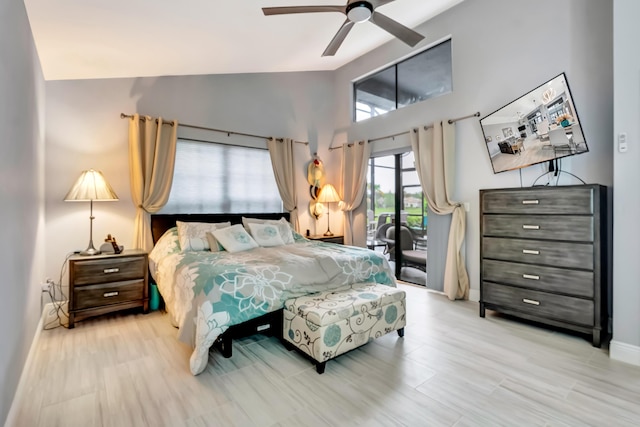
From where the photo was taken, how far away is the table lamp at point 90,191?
119 inches

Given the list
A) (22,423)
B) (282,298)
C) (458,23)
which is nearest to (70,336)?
(22,423)

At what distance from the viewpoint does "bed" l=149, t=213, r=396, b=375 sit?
2098mm

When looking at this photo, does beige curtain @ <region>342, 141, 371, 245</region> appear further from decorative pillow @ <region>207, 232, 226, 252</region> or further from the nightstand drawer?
the nightstand drawer

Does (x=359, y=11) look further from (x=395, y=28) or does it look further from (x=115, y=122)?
(x=115, y=122)

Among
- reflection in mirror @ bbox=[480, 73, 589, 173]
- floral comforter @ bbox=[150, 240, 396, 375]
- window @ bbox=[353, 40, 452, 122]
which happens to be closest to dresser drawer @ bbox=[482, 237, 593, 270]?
reflection in mirror @ bbox=[480, 73, 589, 173]

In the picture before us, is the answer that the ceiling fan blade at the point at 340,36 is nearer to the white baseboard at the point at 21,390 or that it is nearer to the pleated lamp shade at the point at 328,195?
the pleated lamp shade at the point at 328,195

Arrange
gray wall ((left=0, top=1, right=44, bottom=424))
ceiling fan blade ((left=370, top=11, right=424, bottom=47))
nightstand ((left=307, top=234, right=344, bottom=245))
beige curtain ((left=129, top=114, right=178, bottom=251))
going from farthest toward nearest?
nightstand ((left=307, top=234, right=344, bottom=245)), beige curtain ((left=129, top=114, right=178, bottom=251)), ceiling fan blade ((left=370, top=11, right=424, bottom=47)), gray wall ((left=0, top=1, right=44, bottom=424))

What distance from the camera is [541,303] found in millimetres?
2699

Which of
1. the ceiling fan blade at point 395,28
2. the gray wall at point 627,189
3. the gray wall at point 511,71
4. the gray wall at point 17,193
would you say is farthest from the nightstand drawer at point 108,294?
the gray wall at point 627,189

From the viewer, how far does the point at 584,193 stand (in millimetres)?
2463

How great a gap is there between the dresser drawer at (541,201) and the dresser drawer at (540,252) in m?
0.29

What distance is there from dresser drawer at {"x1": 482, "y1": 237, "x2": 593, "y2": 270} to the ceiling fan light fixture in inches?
95.0

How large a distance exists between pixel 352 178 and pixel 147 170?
3.14m

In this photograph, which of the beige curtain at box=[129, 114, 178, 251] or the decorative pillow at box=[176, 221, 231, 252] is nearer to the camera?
the decorative pillow at box=[176, 221, 231, 252]
